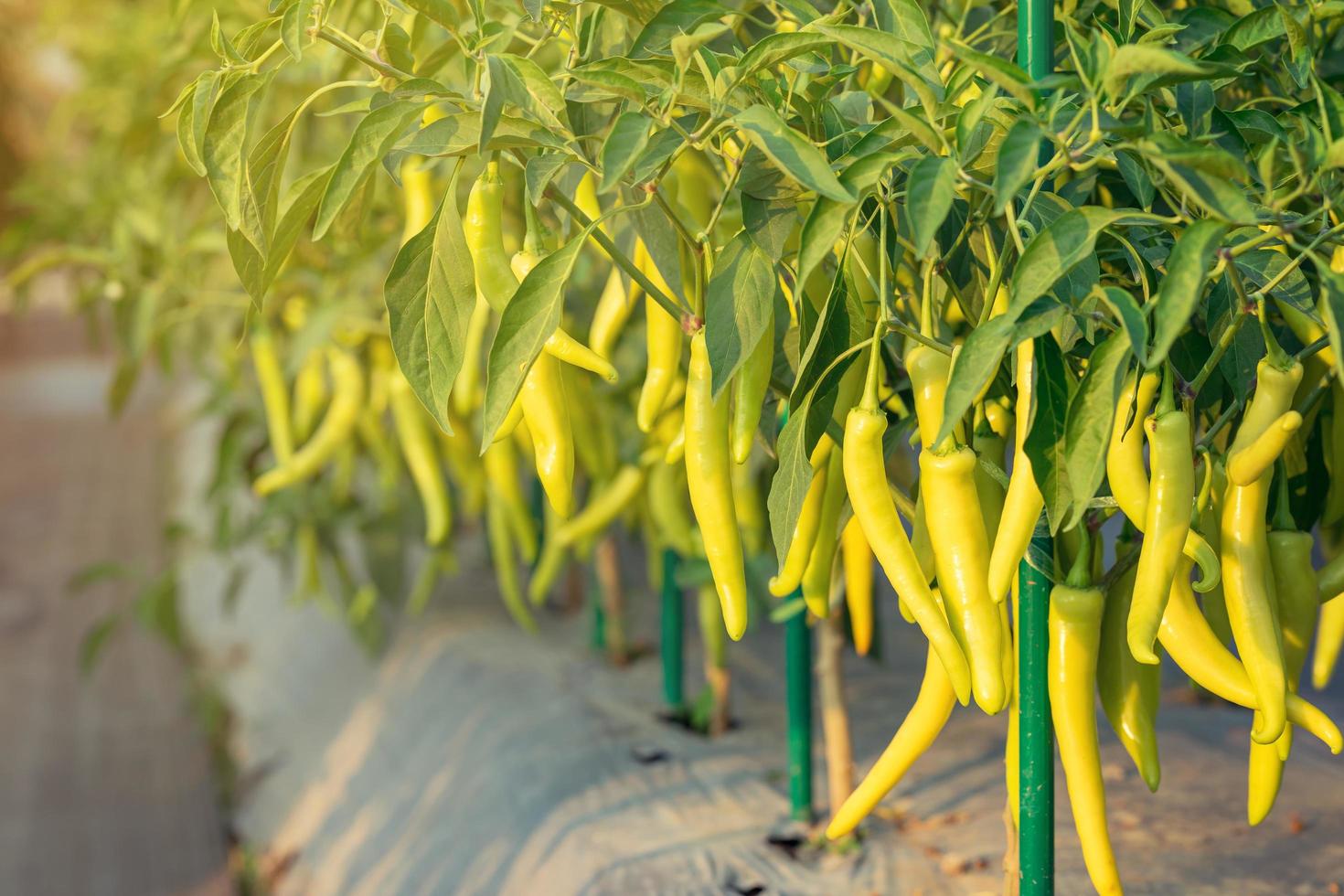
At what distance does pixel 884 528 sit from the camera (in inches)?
32.2

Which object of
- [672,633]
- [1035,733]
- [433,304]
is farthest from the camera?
[672,633]

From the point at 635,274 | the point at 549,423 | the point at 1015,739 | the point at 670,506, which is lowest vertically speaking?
the point at 1015,739

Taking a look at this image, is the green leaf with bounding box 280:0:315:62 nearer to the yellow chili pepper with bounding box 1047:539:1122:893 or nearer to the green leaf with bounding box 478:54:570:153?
the green leaf with bounding box 478:54:570:153

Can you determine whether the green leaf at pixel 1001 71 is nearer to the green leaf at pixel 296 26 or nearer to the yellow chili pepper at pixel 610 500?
the green leaf at pixel 296 26

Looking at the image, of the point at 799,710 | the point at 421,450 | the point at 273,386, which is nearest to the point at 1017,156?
the point at 799,710

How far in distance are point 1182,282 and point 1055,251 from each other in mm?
65

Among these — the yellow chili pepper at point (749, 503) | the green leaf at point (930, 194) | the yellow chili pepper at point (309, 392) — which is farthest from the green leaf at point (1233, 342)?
the yellow chili pepper at point (309, 392)

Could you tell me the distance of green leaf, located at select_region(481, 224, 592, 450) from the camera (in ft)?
2.57

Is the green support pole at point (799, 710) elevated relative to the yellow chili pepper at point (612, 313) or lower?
lower

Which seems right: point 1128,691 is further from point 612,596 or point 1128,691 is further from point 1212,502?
point 612,596

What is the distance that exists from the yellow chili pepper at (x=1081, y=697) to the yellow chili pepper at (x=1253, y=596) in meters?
0.09

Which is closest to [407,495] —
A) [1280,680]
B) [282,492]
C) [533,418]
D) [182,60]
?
[282,492]

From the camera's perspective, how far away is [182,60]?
4.98 ft

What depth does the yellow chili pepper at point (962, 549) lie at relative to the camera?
0.80 metres
